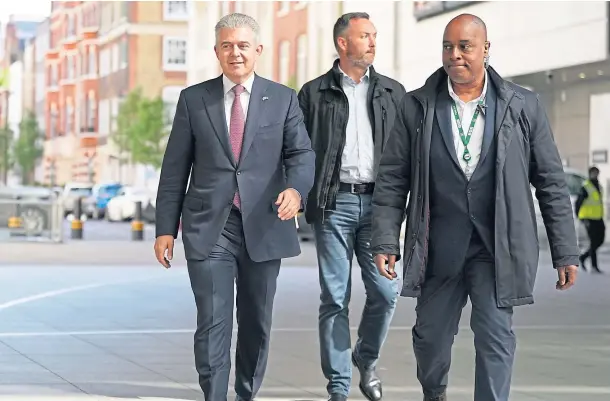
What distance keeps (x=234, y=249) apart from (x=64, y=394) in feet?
5.71

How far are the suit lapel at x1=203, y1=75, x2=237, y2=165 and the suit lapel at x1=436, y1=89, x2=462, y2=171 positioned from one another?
1227 mm

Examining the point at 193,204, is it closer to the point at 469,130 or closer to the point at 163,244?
the point at 163,244

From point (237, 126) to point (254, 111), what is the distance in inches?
4.1

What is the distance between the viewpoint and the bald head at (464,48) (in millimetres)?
6320

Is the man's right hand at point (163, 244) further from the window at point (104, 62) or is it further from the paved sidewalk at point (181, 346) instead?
the window at point (104, 62)

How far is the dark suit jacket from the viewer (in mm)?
7297

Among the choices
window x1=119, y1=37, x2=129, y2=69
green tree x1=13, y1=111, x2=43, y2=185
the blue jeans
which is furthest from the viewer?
green tree x1=13, y1=111, x2=43, y2=185

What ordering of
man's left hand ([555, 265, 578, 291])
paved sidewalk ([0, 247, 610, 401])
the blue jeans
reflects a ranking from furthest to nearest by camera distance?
paved sidewalk ([0, 247, 610, 401])
the blue jeans
man's left hand ([555, 265, 578, 291])

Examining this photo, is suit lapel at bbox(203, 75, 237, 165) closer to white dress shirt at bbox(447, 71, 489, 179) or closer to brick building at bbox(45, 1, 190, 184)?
white dress shirt at bbox(447, 71, 489, 179)

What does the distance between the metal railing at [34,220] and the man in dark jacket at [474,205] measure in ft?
88.6

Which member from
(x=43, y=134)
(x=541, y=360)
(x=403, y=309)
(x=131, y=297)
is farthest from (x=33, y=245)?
(x=43, y=134)

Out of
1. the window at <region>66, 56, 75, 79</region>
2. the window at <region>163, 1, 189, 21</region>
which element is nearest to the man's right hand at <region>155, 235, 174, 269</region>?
the window at <region>163, 1, 189, 21</region>

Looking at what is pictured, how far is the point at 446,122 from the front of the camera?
641 centimetres

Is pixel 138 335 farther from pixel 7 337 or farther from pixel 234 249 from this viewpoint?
pixel 234 249
